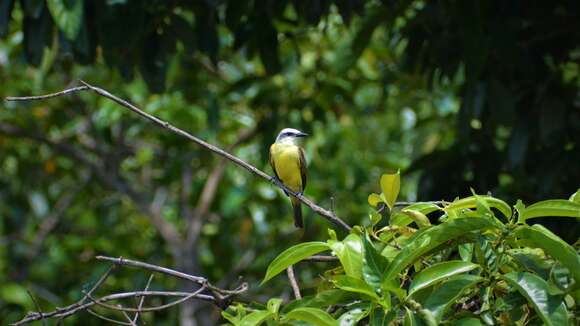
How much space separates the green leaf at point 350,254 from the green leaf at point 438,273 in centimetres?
14

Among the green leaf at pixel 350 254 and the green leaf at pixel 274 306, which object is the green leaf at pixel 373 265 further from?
the green leaf at pixel 274 306

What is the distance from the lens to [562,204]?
6.99ft

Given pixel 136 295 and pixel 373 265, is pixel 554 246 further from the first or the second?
pixel 136 295

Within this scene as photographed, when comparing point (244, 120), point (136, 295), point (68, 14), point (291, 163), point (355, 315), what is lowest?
point (244, 120)

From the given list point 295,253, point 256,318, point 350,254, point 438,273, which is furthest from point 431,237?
point 256,318

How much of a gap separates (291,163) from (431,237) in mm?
3606

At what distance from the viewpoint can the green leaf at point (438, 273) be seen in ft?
6.81

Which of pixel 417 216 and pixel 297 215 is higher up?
pixel 417 216

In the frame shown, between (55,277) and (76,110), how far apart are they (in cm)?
145

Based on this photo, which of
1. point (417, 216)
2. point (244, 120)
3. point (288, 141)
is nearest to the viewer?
point (417, 216)

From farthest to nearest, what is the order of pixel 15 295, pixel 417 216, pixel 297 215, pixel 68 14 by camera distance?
1. pixel 15 295
2. pixel 297 215
3. pixel 68 14
4. pixel 417 216

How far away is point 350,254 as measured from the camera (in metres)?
2.21

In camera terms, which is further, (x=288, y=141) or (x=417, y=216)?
(x=288, y=141)

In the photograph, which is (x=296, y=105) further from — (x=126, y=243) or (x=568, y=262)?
(x=568, y=262)
